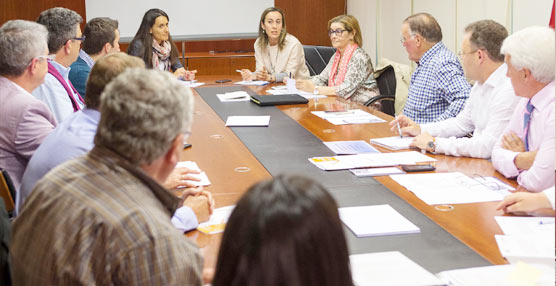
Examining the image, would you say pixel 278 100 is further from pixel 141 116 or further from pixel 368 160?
pixel 141 116

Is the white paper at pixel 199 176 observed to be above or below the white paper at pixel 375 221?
above

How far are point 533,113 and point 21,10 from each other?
7.14 meters

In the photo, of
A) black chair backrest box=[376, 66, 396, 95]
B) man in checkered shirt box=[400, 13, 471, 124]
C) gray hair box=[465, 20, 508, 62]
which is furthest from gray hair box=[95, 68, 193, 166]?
black chair backrest box=[376, 66, 396, 95]

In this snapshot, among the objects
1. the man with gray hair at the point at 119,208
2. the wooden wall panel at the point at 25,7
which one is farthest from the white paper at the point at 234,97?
the wooden wall panel at the point at 25,7

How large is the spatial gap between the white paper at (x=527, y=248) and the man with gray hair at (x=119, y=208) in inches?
34.0

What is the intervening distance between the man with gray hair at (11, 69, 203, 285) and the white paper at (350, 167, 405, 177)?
1.19 m

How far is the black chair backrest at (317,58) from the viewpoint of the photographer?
615 cm

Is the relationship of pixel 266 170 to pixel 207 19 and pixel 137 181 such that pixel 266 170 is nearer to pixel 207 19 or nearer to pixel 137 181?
pixel 137 181

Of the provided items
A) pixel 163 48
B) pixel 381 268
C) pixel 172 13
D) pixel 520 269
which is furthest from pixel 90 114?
pixel 172 13

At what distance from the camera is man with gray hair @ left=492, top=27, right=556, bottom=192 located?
2.20 meters

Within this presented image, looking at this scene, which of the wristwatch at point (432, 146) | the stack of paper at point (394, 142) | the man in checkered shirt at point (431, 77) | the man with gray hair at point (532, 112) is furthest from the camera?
the man in checkered shirt at point (431, 77)

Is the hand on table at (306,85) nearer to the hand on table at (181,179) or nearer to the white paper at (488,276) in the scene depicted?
the hand on table at (181,179)

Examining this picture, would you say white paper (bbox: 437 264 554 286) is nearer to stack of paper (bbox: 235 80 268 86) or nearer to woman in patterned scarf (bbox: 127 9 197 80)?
stack of paper (bbox: 235 80 268 86)

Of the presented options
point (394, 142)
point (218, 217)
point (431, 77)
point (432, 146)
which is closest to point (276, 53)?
point (431, 77)
